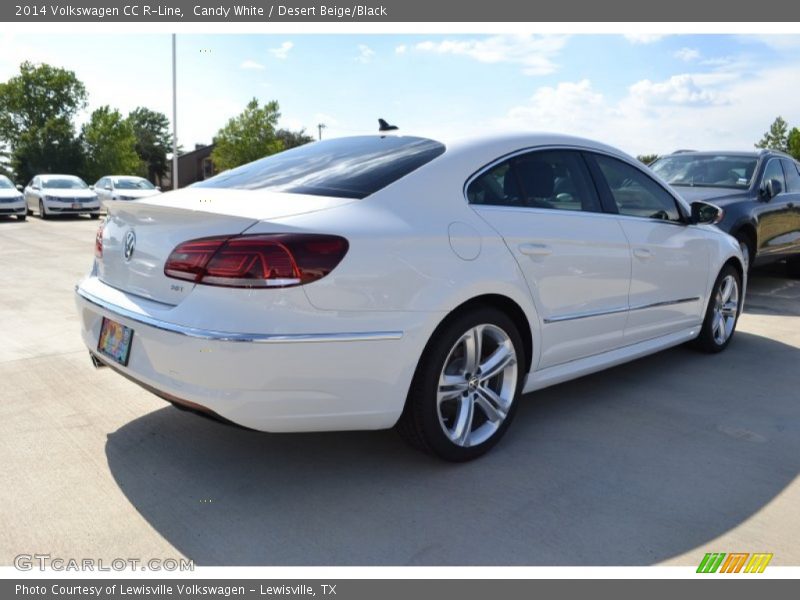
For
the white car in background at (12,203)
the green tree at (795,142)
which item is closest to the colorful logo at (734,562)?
the white car in background at (12,203)

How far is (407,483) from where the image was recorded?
309 centimetres

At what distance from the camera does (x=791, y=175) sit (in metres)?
9.01

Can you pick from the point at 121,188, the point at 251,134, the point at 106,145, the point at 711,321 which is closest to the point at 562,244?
the point at 711,321

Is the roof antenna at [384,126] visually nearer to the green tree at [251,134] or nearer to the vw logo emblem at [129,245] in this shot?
the vw logo emblem at [129,245]

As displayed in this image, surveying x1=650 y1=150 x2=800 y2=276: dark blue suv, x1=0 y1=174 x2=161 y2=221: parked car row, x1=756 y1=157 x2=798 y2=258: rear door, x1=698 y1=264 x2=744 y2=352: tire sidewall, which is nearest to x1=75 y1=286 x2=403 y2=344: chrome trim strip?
x1=698 y1=264 x2=744 y2=352: tire sidewall

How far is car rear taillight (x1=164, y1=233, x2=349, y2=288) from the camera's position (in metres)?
2.61

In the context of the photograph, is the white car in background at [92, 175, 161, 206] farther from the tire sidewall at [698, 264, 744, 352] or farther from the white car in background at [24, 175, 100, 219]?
the tire sidewall at [698, 264, 744, 352]

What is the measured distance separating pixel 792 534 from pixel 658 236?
7.01 feet

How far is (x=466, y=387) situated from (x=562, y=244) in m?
0.94

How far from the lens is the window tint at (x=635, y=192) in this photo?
13.8 feet

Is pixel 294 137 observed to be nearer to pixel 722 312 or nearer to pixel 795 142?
pixel 795 142

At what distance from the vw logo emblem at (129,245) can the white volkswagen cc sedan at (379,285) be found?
12mm

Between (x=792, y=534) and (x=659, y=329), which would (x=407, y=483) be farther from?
(x=659, y=329)

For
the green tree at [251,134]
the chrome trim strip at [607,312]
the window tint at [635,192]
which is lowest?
the chrome trim strip at [607,312]
